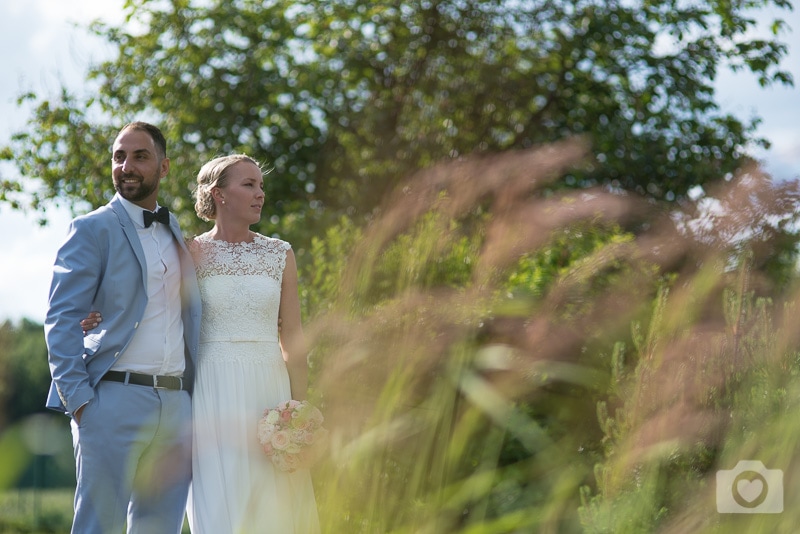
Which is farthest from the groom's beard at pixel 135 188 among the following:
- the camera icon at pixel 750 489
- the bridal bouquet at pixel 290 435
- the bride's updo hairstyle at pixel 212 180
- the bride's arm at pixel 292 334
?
the camera icon at pixel 750 489

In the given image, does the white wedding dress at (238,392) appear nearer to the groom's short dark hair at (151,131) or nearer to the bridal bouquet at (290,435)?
the bridal bouquet at (290,435)

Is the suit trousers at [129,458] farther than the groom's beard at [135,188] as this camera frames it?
No

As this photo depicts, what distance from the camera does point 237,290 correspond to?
10.9 ft

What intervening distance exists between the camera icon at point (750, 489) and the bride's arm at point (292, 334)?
1.61 m

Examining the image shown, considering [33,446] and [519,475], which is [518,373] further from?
[33,446]

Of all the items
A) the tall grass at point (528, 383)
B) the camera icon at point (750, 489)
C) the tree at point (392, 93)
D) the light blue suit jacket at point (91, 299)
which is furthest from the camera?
the tree at point (392, 93)

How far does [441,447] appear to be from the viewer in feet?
7.43

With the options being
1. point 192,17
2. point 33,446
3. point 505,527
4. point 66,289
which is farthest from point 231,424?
point 192,17

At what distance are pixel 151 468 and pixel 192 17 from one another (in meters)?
6.82

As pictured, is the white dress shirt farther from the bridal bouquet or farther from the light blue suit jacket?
the bridal bouquet

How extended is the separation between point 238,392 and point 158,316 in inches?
15.2

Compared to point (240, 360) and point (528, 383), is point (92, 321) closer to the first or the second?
point (240, 360)

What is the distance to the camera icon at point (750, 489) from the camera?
6.46 ft

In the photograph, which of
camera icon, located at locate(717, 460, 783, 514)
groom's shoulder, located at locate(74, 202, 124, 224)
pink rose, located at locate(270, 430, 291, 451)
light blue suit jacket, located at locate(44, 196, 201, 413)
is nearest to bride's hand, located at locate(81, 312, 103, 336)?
light blue suit jacket, located at locate(44, 196, 201, 413)
